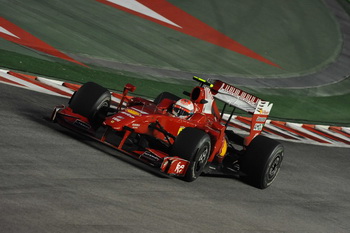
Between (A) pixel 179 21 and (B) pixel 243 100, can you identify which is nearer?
(B) pixel 243 100

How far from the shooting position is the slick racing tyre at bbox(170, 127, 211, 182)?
33.0 feet

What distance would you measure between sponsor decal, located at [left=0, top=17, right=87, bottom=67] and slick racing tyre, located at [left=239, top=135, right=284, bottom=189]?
6.39 metres

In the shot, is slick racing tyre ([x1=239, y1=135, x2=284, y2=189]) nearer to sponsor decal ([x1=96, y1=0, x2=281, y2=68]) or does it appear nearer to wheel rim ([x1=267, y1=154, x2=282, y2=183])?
wheel rim ([x1=267, y1=154, x2=282, y2=183])

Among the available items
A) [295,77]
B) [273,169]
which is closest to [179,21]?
[295,77]

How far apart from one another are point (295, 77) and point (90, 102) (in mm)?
12540

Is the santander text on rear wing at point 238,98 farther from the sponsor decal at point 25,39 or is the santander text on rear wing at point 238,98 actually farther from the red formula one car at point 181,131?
the sponsor decal at point 25,39

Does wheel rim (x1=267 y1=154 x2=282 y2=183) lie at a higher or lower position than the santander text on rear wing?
lower

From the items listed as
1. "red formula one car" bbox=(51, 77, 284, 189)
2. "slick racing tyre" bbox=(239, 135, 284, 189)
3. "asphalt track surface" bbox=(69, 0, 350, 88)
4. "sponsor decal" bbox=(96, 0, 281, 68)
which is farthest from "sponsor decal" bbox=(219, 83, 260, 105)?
"sponsor decal" bbox=(96, 0, 281, 68)

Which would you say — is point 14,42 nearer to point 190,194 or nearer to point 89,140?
point 89,140

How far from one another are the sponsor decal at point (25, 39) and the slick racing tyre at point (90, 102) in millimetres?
5723

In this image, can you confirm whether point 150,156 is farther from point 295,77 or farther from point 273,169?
point 295,77

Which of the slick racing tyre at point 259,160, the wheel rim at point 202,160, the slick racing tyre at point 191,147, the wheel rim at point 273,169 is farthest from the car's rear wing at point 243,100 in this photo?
the slick racing tyre at point 191,147

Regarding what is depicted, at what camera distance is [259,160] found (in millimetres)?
11289

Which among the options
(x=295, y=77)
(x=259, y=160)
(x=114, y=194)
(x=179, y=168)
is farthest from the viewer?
(x=295, y=77)
